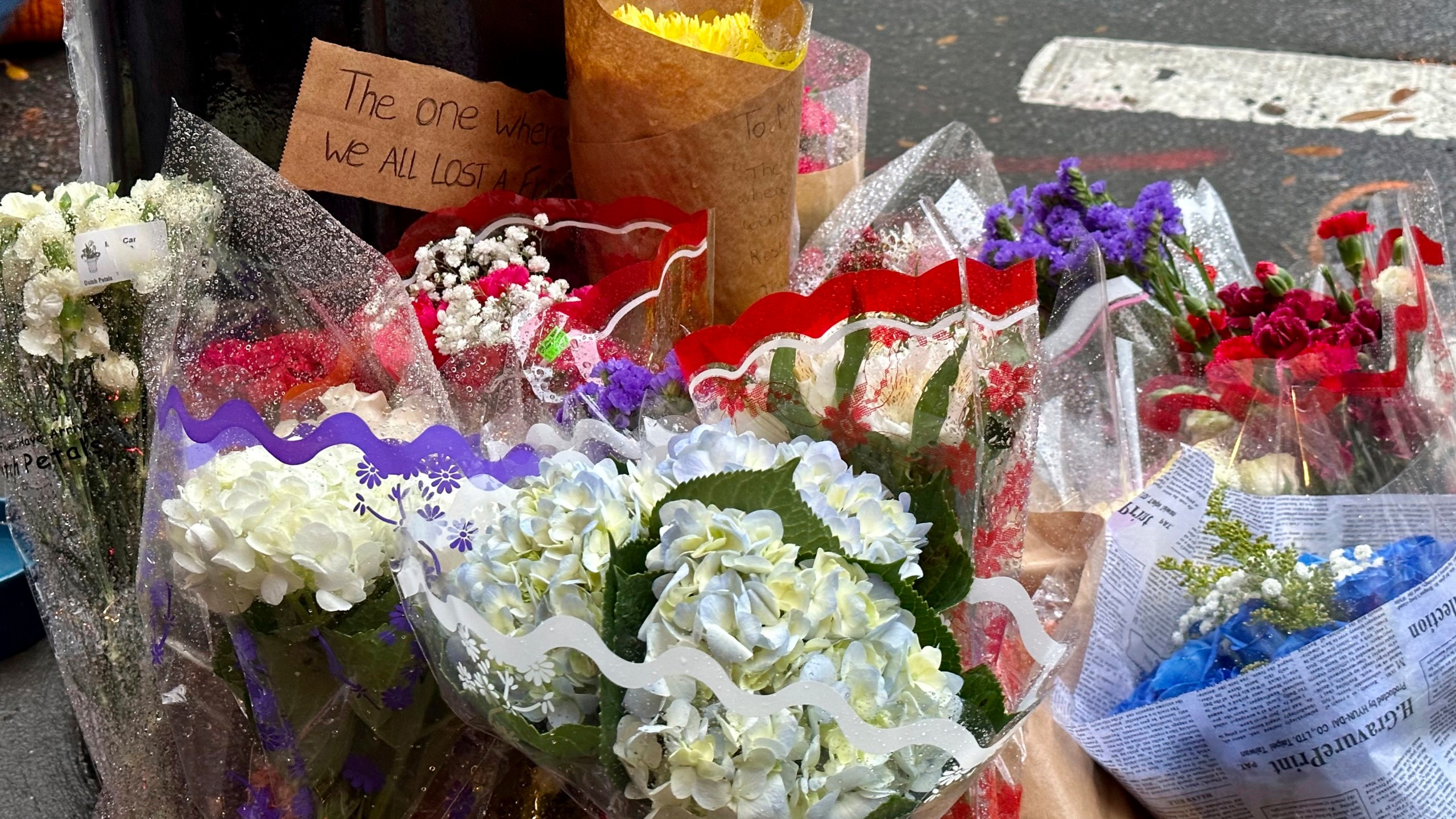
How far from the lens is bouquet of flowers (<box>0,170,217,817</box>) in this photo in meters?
1.08

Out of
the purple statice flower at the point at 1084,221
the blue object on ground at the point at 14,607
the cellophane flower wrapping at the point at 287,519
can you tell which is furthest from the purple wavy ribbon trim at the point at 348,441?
the blue object on ground at the point at 14,607

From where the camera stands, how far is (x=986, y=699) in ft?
2.73

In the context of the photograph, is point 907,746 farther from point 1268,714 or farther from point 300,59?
point 300,59

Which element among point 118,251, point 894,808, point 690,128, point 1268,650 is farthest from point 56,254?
point 1268,650

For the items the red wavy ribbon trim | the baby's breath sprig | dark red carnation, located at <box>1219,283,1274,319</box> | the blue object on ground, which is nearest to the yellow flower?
the red wavy ribbon trim

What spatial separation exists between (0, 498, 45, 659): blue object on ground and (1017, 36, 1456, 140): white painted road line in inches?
135

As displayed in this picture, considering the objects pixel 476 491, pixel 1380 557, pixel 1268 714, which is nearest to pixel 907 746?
pixel 476 491

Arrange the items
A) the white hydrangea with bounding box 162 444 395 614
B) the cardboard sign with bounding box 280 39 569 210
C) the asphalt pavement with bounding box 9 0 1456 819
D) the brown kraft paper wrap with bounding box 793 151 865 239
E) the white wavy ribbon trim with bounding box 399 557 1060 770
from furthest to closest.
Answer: the asphalt pavement with bounding box 9 0 1456 819, the brown kraft paper wrap with bounding box 793 151 865 239, the cardboard sign with bounding box 280 39 569 210, the white hydrangea with bounding box 162 444 395 614, the white wavy ribbon trim with bounding box 399 557 1060 770

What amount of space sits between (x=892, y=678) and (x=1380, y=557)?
0.64 meters

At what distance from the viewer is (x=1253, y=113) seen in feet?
13.5

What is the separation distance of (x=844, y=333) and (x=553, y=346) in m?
0.26

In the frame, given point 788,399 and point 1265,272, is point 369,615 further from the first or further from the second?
point 1265,272

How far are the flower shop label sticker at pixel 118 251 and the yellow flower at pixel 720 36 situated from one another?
1.57 feet

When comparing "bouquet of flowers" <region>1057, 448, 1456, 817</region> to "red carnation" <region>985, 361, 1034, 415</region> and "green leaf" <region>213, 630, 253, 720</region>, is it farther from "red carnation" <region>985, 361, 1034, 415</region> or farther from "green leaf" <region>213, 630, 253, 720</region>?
"green leaf" <region>213, 630, 253, 720</region>
